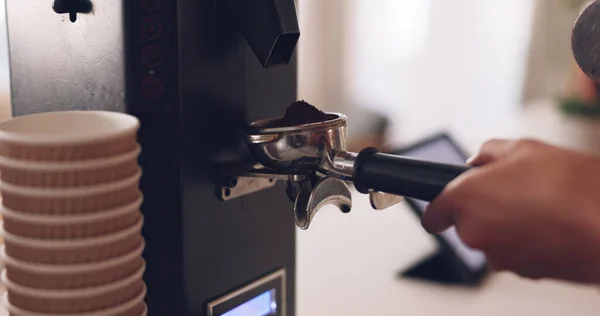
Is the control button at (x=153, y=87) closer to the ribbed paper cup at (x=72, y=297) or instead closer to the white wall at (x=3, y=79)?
the ribbed paper cup at (x=72, y=297)

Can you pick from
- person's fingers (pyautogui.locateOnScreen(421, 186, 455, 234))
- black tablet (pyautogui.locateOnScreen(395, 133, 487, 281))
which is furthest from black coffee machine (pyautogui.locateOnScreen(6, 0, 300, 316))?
black tablet (pyautogui.locateOnScreen(395, 133, 487, 281))

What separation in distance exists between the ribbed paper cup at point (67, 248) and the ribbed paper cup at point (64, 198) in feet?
0.07

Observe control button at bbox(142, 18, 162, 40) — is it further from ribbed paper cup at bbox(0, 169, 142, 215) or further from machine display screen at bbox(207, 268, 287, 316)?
machine display screen at bbox(207, 268, 287, 316)

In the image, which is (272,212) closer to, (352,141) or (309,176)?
(309,176)

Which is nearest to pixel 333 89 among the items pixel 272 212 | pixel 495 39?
pixel 495 39

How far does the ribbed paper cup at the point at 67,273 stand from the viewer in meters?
0.50

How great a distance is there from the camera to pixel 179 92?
2.01 ft

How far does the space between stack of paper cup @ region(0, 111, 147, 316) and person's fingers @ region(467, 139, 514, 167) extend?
26 cm

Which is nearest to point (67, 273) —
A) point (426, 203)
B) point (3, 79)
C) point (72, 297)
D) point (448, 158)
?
point (72, 297)

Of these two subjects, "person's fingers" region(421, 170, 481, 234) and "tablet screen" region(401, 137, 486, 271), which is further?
"tablet screen" region(401, 137, 486, 271)

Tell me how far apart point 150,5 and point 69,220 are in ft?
0.70

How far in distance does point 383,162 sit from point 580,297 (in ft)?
2.04

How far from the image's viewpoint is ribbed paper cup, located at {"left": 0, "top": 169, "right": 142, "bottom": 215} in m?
0.49

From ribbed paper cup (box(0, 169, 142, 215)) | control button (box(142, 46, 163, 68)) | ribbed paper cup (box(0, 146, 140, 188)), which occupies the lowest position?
ribbed paper cup (box(0, 169, 142, 215))
